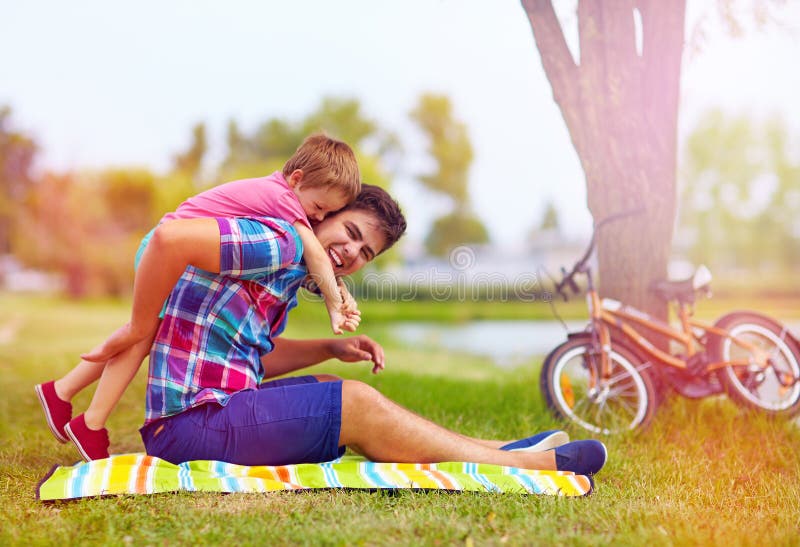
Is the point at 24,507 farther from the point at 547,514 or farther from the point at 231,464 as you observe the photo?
the point at 547,514

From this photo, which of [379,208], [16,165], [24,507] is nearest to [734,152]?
[379,208]

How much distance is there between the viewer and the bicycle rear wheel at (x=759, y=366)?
3.70 metres

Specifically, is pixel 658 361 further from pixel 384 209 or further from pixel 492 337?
pixel 492 337

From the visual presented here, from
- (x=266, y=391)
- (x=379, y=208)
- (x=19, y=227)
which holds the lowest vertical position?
(x=19, y=227)

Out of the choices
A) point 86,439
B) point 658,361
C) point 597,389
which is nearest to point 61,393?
point 86,439

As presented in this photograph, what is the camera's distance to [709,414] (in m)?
3.75

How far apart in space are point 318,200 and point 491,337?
839 cm

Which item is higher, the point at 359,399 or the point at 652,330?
the point at 359,399

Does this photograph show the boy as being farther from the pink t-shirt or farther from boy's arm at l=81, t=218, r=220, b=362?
boy's arm at l=81, t=218, r=220, b=362

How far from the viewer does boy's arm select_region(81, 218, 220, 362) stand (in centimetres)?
221

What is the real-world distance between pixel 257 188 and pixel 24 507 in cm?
136

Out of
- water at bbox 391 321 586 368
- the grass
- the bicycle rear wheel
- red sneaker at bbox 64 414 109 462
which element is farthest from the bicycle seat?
water at bbox 391 321 586 368

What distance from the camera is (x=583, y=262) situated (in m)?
3.75

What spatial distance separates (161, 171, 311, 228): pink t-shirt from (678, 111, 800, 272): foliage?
18.7 meters
